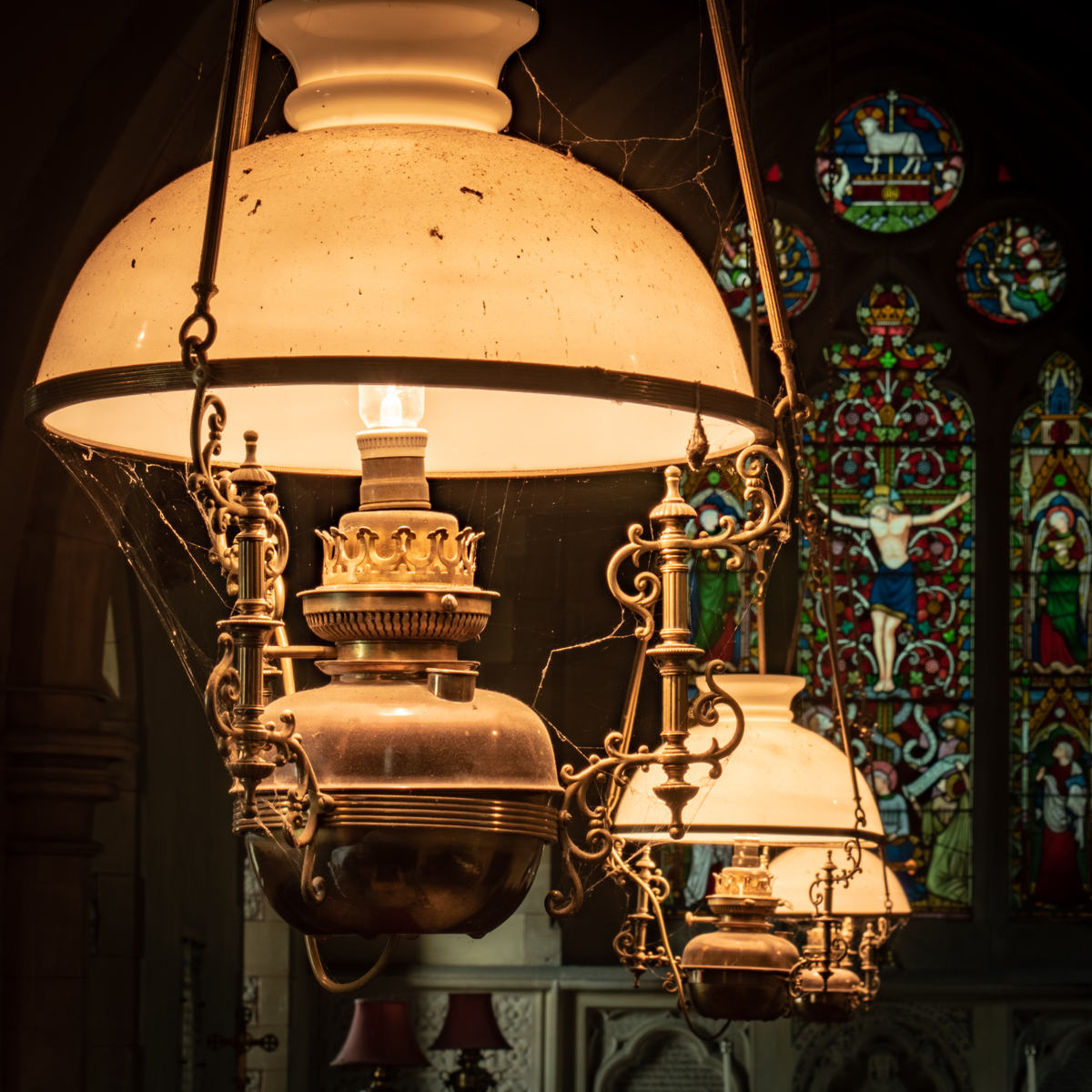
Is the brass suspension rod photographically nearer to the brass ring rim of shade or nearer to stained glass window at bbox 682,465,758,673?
the brass ring rim of shade

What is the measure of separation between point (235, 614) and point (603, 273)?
0.96 ft

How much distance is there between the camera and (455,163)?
1246 millimetres

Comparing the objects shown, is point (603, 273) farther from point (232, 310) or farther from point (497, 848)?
point (497, 848)

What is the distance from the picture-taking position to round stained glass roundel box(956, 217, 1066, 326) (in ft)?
30.2

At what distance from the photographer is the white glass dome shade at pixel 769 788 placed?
112 inches

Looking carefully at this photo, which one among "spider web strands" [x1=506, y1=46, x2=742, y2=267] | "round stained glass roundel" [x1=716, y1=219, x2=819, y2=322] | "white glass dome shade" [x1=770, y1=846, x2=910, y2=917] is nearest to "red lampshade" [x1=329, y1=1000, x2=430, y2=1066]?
"spider web strands" [x1=506, y1=46, x2=742, y2=267]

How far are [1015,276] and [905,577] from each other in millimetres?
1427

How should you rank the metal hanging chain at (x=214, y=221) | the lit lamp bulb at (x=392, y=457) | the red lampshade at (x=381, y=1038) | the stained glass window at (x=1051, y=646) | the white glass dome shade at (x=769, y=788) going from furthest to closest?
the stained glass window at (x=1051, y=646)
the red lampshade at (x=381, y=1038)
the white glass dome shade at (x=769, y=788)
the lit lamp bulb at (x=392, y=457)
the metal hanging chain at (x=214, y=221)

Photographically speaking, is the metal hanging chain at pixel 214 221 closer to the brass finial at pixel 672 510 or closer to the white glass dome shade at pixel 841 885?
the brass finial at pixel 672 510

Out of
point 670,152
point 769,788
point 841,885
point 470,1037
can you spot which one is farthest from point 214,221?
point 670,152

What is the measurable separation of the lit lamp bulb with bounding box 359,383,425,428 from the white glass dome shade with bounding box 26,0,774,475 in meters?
0.10

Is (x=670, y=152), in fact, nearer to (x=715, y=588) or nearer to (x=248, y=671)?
(x=715, y=588)

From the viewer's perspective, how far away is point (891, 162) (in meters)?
9.36

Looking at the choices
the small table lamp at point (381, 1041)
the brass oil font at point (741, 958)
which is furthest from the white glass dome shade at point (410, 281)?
the small table lamp at point (381, 1041)
